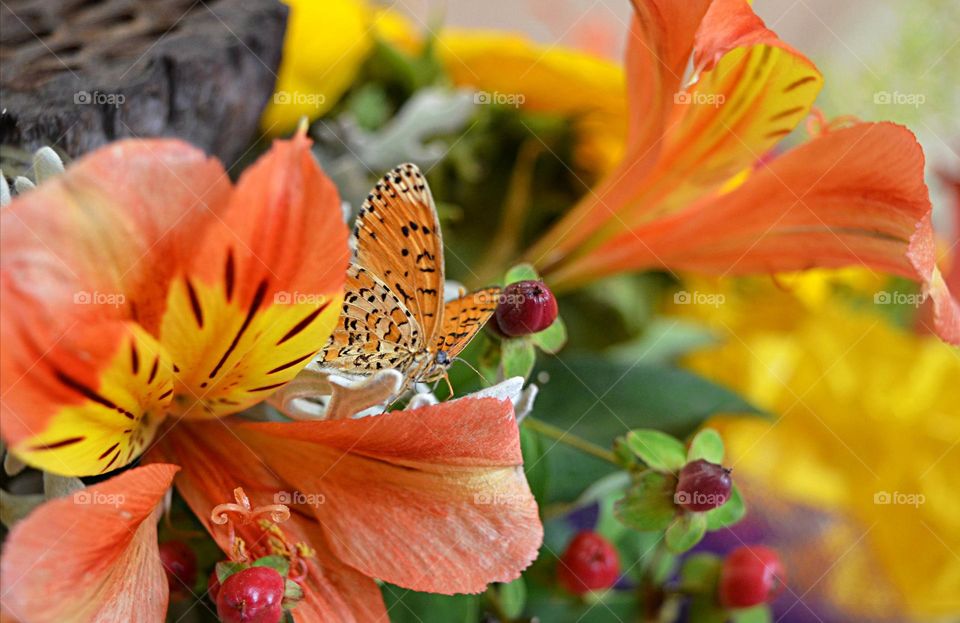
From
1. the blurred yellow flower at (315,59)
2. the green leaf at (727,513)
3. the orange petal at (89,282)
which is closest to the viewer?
the orange petal at (89,282)

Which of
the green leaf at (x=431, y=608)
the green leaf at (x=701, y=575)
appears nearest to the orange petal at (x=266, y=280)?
the green leaf at (x=431, y=608)

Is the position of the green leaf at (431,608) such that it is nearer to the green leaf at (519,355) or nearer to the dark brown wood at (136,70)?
the green leaf at (519,355)

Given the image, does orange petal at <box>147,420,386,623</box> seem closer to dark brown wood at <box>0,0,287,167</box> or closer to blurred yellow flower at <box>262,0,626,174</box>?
dark brown wood at <box>0,0,287,167</box>

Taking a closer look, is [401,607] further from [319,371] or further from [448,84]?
[448,84]

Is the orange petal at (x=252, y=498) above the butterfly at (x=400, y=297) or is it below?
below

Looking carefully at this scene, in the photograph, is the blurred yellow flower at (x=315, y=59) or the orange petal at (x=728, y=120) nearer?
the orange petal at (x=728, y=120)

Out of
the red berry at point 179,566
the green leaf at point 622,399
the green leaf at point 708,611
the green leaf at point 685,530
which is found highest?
the green leaf at point 685,530

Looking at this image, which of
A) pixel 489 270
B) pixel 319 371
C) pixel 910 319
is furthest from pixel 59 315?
pixel 910 319
